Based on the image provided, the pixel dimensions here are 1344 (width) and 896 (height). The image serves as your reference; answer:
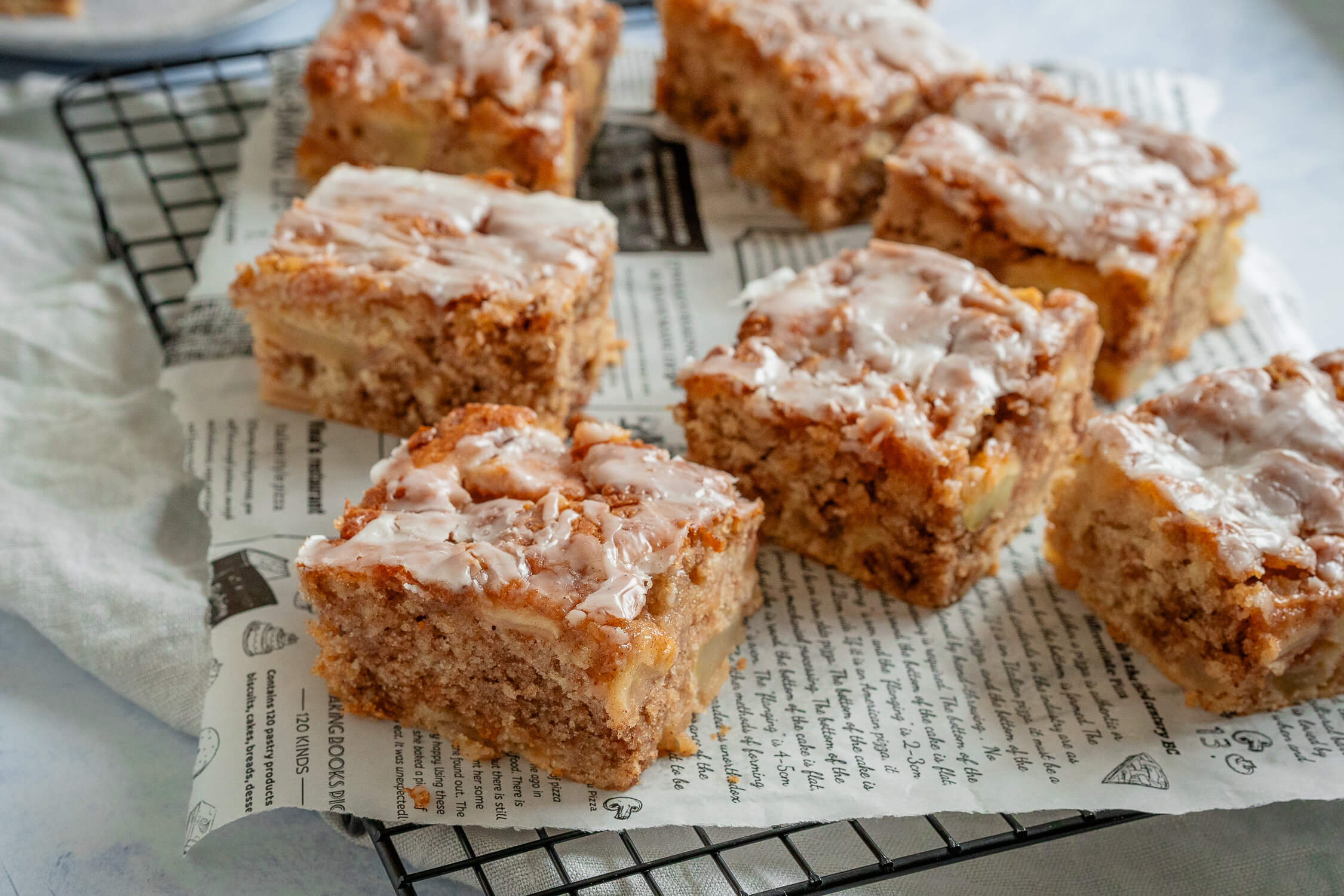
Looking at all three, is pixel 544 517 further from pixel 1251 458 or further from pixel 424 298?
pixel 1251 458

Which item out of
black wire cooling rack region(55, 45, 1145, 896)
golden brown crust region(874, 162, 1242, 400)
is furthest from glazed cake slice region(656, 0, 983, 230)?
black wire cooling rack region(55, 45, 1145, 896)

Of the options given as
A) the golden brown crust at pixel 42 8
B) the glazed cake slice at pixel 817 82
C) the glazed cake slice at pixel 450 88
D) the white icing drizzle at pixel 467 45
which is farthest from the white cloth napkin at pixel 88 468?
the glazed cake slice at pixel 817 82

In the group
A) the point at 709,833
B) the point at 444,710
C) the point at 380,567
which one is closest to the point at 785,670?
the point at 709,833

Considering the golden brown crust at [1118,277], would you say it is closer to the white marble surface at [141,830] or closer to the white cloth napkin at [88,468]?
the white marble surface at [141,830]

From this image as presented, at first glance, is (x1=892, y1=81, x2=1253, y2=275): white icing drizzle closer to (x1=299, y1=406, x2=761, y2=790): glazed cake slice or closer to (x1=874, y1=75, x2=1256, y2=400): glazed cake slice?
(x1=874, y1=75, x2=1256, y2=400): glazed cake slice

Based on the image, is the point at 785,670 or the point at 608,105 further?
the point at 608,105

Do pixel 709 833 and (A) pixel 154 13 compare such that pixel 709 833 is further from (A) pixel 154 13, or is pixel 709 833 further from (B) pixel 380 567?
(A) pixel 154 13

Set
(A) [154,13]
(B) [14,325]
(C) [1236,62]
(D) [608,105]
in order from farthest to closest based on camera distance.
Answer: (C) [1236,62]
(A) [154,13]
(D) [608,105]
(B) [14,325]
